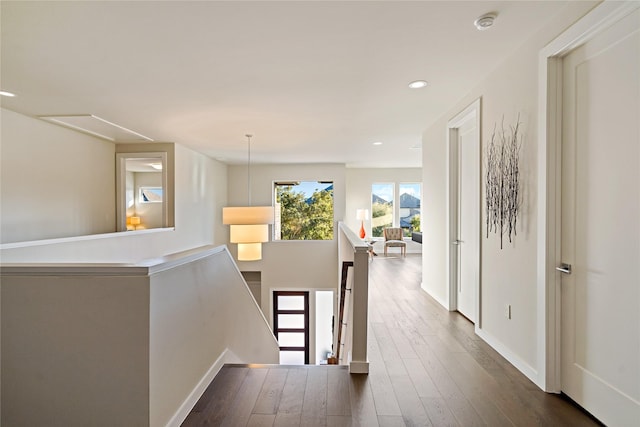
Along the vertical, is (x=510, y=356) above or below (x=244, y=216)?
below

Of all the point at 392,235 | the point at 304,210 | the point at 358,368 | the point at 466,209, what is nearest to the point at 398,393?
the point at 358,368

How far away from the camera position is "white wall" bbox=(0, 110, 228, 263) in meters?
3.40

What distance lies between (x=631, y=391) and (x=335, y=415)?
1.59 m

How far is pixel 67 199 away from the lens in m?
4.57

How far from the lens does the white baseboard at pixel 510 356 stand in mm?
2295

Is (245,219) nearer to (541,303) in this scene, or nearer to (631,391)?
(541,303)

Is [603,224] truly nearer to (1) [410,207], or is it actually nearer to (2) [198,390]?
(2) [198,390]

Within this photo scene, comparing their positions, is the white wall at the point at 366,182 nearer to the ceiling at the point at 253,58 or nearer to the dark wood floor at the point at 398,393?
the ceiling at the point at 253,58

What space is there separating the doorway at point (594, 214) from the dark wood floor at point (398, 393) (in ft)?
1.04

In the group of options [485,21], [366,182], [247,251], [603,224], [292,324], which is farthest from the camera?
[366,182]

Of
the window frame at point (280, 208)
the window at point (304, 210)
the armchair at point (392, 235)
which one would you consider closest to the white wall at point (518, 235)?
the window frame at point (280, 208)

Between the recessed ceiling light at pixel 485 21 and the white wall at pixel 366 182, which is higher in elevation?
the recessed ceiling light at pixel 485 21

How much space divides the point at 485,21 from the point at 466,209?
2157 millimetres

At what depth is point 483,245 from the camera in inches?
121
